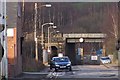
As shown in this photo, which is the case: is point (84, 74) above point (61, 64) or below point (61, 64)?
below

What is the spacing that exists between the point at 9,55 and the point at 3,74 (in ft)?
15.3

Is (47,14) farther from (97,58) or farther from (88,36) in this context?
(97,58)

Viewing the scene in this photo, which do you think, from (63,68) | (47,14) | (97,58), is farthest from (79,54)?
(63,68)

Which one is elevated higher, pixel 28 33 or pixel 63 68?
pixel 28 33

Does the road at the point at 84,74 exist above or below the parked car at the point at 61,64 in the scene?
below

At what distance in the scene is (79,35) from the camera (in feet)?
287

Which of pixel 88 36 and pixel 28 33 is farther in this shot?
pixel 88 36

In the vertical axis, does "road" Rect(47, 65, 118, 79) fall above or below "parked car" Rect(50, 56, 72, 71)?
below

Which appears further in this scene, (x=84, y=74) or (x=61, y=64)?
(x=61, y=64)

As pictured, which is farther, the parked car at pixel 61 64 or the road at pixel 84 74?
the parked car at pixel 61 64

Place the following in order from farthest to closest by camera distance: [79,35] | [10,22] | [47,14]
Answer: [79,35], [47,14], [10,22]

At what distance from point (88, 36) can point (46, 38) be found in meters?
8.78

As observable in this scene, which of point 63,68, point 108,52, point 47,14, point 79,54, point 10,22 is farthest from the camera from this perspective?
point 79,54

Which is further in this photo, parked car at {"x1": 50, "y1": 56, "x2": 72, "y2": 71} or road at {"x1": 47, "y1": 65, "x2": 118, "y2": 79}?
parked car at {"x1": 50, "y1": 56, "x2": 72, "y2": 71}
